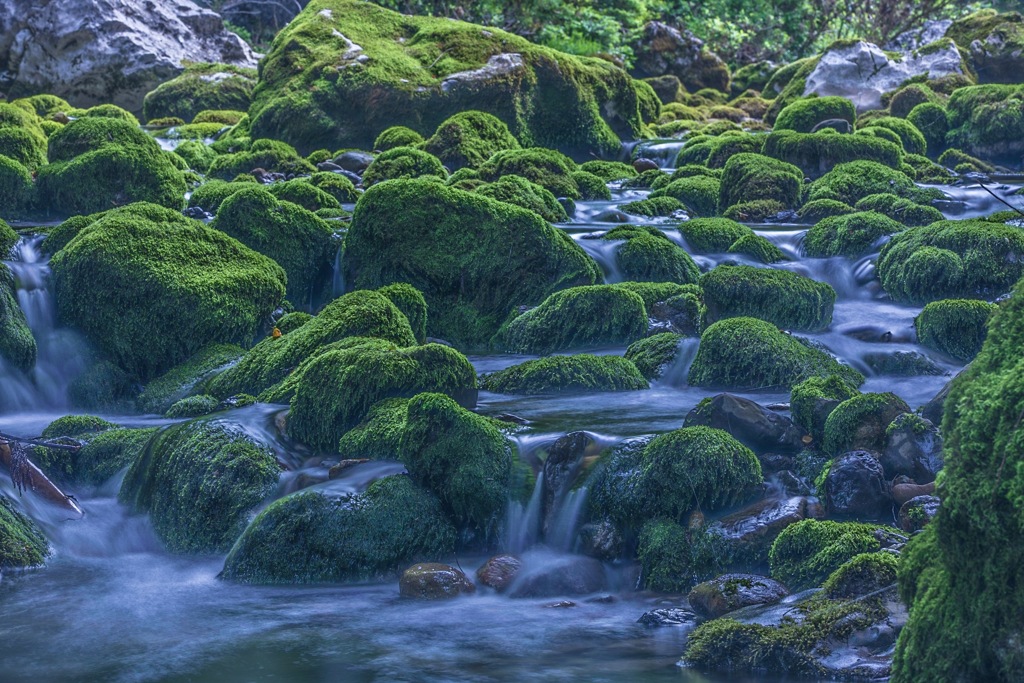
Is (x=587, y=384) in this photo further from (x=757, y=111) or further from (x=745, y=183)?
(x=757, y=111)

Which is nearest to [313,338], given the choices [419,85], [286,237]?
[286,237]

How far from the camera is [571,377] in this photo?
948cm

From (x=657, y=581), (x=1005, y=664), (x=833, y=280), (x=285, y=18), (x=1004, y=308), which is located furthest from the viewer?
(x=285, y=18)

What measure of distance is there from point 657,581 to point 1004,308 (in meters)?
3.10

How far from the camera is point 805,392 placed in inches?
301

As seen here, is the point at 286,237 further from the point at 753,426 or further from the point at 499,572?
the point at 499,572

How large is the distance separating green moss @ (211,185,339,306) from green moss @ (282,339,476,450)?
3622 millimetres

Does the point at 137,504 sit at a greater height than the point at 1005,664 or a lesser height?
lesser

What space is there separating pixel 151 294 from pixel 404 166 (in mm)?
6649

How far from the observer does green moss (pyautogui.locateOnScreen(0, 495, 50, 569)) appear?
22.3 feet

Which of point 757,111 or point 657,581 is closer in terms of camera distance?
point 657,581

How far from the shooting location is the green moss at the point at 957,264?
1162cm

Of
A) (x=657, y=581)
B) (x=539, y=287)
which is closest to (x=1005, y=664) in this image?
(x=657, y=581)

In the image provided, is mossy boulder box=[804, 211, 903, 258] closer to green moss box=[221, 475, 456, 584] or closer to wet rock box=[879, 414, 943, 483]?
wet rock box=[879, 414, 943, 483]
